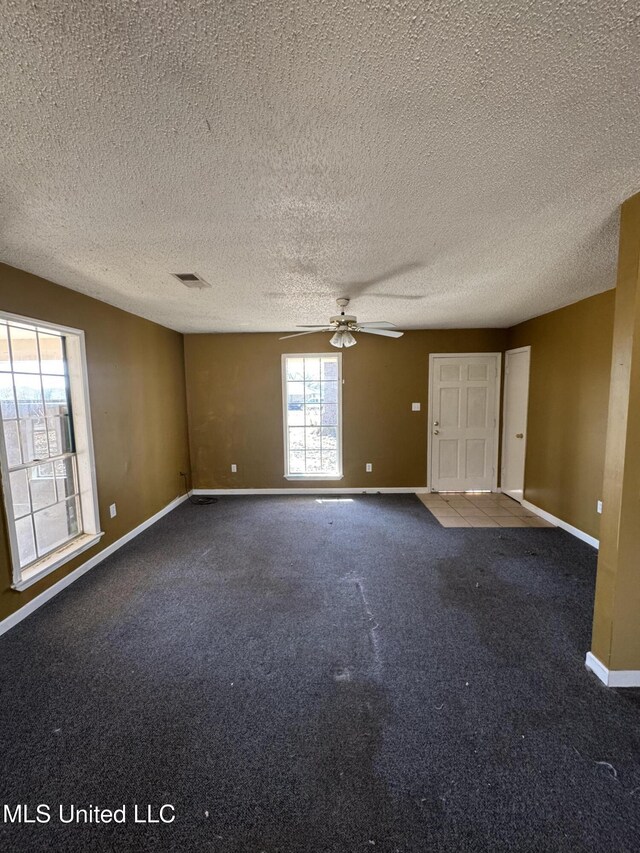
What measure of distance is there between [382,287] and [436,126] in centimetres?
173

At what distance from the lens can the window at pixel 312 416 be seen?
486cm

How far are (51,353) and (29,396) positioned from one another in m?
0.44

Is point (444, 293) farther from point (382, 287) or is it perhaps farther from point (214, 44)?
point (214, 44)

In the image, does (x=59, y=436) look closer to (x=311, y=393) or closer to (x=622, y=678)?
(x=311, y=393)

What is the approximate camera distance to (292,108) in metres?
1.03

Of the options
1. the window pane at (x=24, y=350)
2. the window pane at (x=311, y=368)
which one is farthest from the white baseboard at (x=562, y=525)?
the window pane at (x=24, y=350)

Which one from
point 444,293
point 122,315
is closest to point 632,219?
point 444,293

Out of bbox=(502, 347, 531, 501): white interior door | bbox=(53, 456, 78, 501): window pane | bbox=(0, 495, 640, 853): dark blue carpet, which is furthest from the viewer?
bbox=(502, 347, 531, 501): white interior door

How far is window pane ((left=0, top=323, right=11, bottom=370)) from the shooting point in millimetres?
2260

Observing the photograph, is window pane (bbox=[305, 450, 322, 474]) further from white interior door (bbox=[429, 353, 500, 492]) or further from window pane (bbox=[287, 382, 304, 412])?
white interior door (bbox=[429, 353, 500, 492])

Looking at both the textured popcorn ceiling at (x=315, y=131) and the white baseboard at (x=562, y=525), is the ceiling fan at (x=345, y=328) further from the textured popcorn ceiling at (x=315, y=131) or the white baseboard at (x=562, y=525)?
the white baseboard at (x=562, y=525)

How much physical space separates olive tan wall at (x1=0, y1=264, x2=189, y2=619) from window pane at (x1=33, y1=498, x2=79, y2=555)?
0.68ft

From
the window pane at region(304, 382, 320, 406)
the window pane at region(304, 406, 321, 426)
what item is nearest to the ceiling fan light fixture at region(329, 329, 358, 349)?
the window pane at region(304, 382, 320, 406)

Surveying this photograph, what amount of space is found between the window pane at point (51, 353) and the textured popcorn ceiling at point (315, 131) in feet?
2.19
